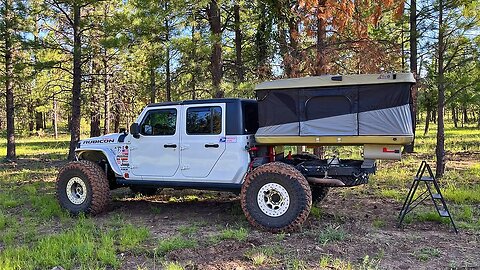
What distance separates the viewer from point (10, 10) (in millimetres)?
13797

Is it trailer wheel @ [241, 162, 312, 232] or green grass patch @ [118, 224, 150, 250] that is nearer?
green grass patch @ [118, 224, 150, 250]

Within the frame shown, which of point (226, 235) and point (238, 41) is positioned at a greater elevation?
point (238, 41)

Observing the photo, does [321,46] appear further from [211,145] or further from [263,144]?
Result: [211,145]

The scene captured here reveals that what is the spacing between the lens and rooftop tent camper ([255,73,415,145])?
A: 5.77 m

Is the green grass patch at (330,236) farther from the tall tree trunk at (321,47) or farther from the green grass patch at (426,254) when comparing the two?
the tall tree trunk at (321,47)

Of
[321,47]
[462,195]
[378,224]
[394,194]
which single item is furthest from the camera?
[321,47]

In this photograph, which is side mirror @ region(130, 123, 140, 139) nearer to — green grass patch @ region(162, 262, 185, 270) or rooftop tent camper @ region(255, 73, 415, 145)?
rooftop tent camper @ region(255, 73, 415, 145)

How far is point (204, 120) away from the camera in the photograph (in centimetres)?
688

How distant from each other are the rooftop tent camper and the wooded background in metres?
3.10

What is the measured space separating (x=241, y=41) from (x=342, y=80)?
9672 mm

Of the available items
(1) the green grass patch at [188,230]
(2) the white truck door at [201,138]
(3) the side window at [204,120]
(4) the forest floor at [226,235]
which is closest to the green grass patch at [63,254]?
(4) the forest floor at [226,235]

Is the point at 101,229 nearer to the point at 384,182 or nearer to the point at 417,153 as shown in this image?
the point at 384,182

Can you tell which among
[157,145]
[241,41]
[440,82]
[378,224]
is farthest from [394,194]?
[241,41]

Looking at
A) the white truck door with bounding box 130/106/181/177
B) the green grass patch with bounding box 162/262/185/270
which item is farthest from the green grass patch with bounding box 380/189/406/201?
the green grass patch with bounding box 162/262/185/270
